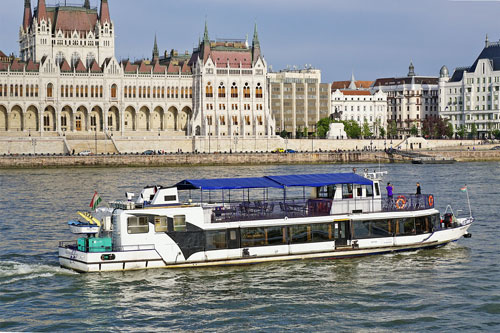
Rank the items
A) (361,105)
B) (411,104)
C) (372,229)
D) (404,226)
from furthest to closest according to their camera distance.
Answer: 1. (411,104)
2. (361,105)
3. (404,226)
4. (372,229)

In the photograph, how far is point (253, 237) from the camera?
3125 cm

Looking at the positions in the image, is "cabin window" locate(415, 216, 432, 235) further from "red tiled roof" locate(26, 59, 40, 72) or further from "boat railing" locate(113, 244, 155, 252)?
"red tiled roof" locate(26, 59, 40, 72)

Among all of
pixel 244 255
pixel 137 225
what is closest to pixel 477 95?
pixel 244 255

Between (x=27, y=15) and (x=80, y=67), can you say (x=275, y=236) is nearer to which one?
(x=80, y=67)

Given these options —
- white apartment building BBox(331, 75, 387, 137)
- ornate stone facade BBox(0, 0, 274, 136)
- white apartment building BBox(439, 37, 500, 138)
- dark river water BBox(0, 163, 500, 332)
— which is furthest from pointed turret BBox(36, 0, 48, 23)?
dark river water BBox(0, 163, 500, 332)

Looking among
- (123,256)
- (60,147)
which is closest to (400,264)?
(123,256)

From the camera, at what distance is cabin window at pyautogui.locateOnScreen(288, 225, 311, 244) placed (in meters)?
31.7

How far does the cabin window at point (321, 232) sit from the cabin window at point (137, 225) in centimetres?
633

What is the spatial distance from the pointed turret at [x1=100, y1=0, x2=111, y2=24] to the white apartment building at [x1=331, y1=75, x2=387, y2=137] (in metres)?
59.0

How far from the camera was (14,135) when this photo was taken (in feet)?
391

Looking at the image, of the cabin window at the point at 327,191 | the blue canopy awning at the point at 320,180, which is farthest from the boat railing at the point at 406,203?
the cabin window at the point at 327,191

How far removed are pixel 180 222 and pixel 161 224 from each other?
2.26 feet

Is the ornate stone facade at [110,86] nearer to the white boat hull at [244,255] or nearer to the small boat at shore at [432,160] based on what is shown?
the small boat at shore at [432,160]

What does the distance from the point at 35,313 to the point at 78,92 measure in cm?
10491
